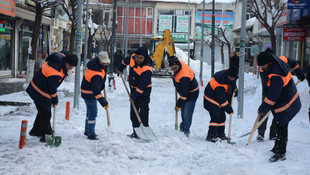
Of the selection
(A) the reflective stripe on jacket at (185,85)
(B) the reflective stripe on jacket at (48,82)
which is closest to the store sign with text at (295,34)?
(A) the reflective stripe on jacket at (185,85)

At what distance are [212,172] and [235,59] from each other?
403 inches

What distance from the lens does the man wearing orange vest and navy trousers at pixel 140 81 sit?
7.58 meters

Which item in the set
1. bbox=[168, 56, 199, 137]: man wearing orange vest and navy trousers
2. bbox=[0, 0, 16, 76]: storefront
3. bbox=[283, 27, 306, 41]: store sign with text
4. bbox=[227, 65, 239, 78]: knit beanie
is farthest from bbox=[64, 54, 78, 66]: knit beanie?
bbox=[283, 27, 306, 41]: store sign with text

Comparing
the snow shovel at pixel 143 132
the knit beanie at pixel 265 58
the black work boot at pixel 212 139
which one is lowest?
the black work boot at pixel 212 139

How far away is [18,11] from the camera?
69.7 feet

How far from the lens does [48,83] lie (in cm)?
681

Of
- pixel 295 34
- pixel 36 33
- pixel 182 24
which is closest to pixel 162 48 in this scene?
pixel 295 34

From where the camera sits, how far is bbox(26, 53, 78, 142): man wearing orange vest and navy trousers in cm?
678

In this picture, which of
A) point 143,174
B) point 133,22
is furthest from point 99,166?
point 133,22

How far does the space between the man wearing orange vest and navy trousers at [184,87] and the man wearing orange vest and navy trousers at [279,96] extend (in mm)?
1681

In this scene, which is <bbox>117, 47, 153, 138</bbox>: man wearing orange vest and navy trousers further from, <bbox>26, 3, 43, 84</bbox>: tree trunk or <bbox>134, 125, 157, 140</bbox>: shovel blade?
<bbox>26, 3, 43, 84</bbox>: tree trunk

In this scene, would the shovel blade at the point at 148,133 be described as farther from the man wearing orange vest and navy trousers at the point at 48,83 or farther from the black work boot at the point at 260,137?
the black work boot at the point at 260,137

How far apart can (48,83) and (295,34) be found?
17.0 meters

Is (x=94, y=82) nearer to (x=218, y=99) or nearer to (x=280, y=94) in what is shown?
(x=218, y=99)
